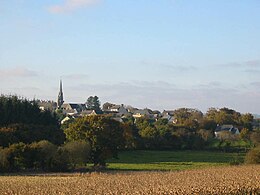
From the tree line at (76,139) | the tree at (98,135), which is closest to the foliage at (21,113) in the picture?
the tree line at (76,139)

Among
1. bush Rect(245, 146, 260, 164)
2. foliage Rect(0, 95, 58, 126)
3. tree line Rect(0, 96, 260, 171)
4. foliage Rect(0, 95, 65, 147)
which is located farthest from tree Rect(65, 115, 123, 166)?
foliage Rect(0, 95, 58, 126)

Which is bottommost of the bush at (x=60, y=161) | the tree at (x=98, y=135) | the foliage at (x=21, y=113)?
the bush at (x=60, y=161)

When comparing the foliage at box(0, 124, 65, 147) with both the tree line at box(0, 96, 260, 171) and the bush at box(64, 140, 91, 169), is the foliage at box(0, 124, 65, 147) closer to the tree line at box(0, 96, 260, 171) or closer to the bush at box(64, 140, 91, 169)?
the tree line at box(0, 96, 260, 171)

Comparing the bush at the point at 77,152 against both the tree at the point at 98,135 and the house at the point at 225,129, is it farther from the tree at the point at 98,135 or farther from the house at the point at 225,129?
the house at the point at 225,129

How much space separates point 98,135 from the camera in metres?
58.0

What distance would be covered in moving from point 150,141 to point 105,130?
99.1 feet

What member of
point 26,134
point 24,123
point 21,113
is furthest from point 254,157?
point 21,113

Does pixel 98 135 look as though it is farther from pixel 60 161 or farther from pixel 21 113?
pixel 21 113

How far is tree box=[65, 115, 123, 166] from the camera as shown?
189 feet

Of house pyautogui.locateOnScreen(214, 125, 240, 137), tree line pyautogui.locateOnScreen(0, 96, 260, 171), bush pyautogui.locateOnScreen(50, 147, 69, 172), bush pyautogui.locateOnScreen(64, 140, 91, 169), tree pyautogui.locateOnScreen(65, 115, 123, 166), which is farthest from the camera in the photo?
house pyautogui.locateOnScreen(214, 125, 240, 137)

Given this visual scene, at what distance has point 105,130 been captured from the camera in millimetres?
58625

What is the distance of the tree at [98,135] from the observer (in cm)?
5756

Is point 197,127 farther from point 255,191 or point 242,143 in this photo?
point 255,191

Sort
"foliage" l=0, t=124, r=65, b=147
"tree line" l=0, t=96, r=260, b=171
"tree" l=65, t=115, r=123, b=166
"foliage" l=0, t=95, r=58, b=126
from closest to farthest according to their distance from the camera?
"tree line" l=0, t=96, r=260, b=171 → "foliage" l=0, t=124, r=65, b=147 → "tree" l=65, t=115, r=123, b=166 → "foliage" l=0, t=95, r=58, b=126
